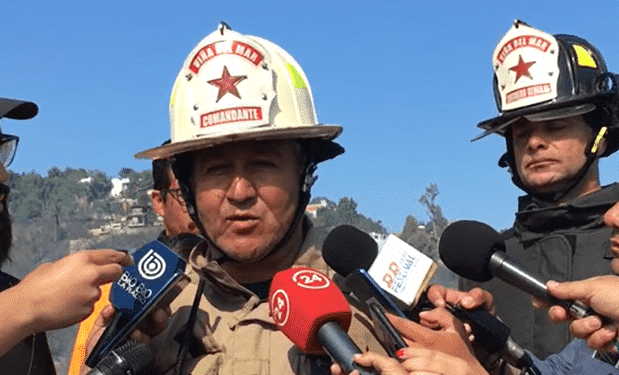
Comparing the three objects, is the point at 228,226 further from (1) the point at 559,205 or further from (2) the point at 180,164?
(1) the point at 559,205

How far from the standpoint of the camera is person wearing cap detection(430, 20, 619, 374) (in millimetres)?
6434

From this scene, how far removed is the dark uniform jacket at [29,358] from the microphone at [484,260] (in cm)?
209

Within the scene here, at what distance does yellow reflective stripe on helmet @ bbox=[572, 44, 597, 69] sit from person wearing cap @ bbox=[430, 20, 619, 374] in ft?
0.04

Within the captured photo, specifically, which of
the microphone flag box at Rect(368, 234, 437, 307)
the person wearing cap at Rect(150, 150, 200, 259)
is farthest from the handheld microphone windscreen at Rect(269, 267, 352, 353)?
the person wearing cap at Rect(150, 150, 200, 259)

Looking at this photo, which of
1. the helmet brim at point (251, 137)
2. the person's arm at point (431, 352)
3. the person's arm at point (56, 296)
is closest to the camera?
the person's arm at point (431, 352)

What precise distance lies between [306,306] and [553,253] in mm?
3882

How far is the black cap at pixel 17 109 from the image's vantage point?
4.43 m

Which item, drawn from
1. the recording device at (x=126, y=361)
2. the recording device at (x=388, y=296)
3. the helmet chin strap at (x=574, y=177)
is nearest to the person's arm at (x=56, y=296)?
the recording device at (x=126, y=361)

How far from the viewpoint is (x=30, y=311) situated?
139 inches

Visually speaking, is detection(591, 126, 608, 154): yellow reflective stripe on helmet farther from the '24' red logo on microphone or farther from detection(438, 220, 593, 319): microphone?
the '24' red logo on microphone

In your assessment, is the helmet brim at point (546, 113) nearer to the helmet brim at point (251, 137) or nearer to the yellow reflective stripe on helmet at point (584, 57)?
the yellow reflective stripe on helmet at point (584, 57)

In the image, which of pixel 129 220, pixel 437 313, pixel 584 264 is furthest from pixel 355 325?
pixel 129 220

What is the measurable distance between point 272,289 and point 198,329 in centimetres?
70

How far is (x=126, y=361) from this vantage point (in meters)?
3.37
